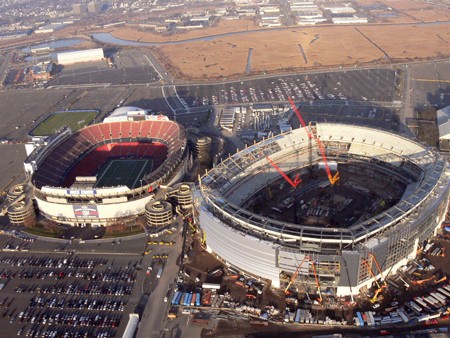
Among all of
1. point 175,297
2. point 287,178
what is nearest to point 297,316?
point 175,297

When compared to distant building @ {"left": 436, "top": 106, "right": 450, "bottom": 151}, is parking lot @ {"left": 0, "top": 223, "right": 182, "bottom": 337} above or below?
above

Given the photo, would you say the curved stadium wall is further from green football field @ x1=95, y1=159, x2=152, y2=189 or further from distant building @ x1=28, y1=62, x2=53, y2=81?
distant building @ x1=28, y1=62, x2=53, y2=81

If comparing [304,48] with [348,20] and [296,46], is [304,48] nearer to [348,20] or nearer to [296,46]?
[296,46]

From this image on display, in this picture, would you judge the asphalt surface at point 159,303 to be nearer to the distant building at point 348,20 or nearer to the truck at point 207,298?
the truck at point 207,298

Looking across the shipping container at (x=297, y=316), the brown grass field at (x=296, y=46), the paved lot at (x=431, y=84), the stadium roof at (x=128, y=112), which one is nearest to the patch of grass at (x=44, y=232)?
the stadium roof at (x=128, y=112)

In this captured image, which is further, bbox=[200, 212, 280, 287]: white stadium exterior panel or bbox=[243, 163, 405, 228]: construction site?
bbox=[243, 163, 405, 228]: construction site

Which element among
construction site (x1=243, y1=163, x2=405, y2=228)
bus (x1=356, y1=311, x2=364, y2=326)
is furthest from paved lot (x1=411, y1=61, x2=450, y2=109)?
bus (x1=356, y1=311, x2=364, y2=326)
